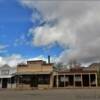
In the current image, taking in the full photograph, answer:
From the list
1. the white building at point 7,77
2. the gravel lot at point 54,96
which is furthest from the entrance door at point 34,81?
the gravel lot at point 54,96

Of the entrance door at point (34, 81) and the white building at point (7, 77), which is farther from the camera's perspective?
the white building at point (7, 77)

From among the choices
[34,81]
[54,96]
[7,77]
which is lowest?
[54,96]

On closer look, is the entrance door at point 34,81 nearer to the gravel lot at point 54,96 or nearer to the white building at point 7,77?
the white building at point 7,77

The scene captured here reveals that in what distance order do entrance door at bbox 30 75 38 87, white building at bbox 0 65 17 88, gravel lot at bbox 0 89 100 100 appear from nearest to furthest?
1. gravel lot at bbox 0 89 100 100
2. entrance door at bbox 30 75 38 87
3. white building at bbox 0 65 17 88

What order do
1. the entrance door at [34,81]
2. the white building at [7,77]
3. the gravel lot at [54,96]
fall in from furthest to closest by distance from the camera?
the white building at [7,77] < the entrance door at [34,81] < the gravel lot at [54,96]

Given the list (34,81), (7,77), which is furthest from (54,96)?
(7,77)

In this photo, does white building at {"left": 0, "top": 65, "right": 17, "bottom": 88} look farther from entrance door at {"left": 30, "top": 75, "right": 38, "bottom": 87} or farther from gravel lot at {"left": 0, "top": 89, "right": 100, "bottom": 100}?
gravel lot at {"left": 0, "top": 89, "right": 100, "bottom": 100}

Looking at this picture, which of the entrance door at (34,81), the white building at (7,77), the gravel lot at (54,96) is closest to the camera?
the gravel lot at (54,96)

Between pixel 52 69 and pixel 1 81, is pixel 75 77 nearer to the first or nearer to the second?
pixel 52 69

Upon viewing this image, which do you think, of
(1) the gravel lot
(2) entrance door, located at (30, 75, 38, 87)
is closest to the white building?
(2) entrance door, located at (30, 75, 38, 87)

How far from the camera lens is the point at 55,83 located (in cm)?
7162

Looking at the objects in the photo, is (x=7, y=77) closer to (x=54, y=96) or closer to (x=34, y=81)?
(x=34, y=81)

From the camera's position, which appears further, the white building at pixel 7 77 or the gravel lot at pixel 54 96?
the white building at pixel 7 77

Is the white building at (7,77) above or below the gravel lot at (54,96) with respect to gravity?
above
